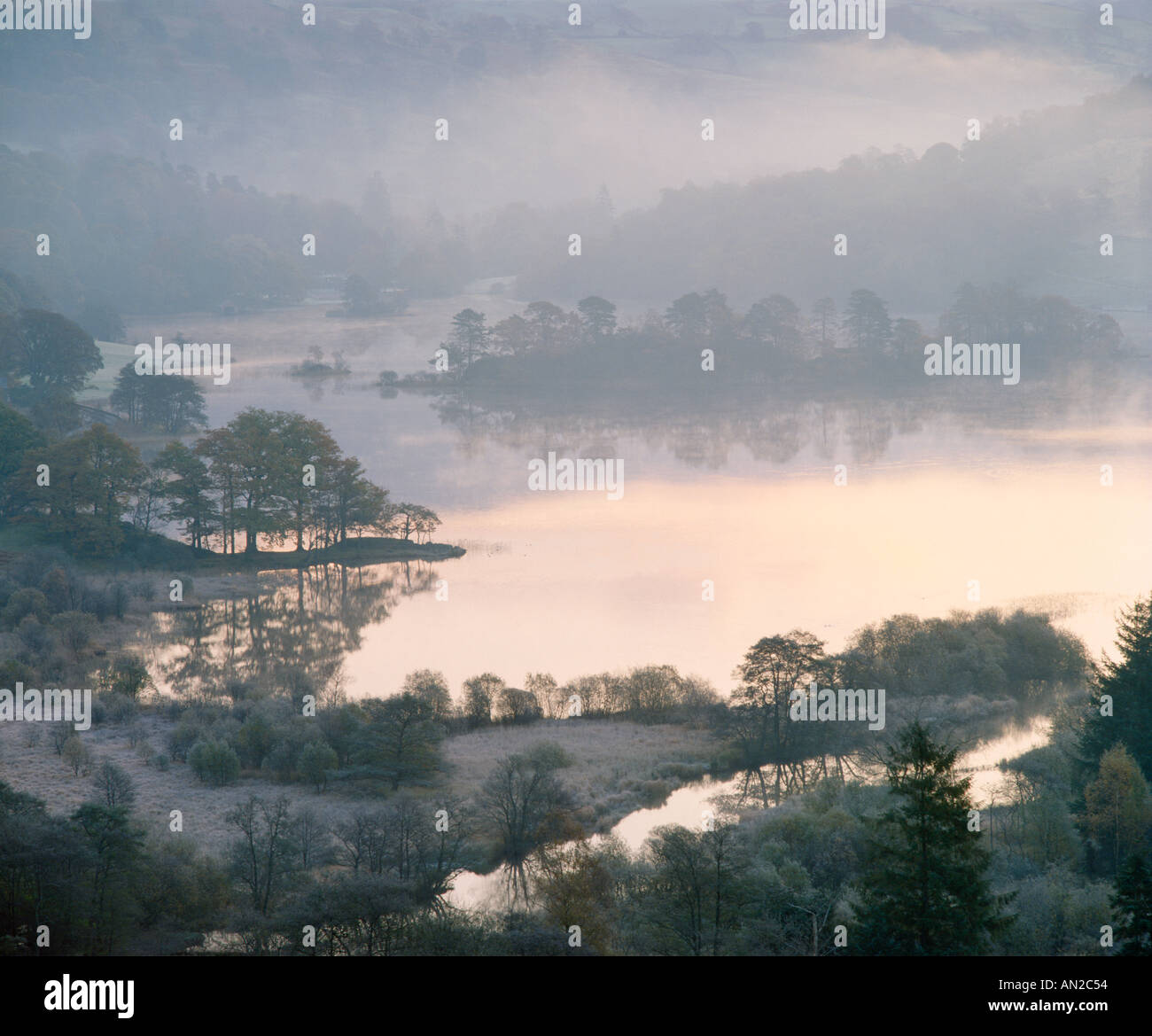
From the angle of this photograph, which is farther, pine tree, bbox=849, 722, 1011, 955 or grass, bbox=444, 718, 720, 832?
grass, bbox=444, 718, 720, 832

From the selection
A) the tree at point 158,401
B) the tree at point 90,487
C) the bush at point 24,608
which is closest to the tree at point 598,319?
the tree at point 158,401

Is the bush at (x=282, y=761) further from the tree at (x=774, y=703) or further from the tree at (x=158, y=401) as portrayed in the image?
the tree at (x=158, y=401)

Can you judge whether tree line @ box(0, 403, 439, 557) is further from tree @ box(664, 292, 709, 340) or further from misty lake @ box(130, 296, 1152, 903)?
tree @ box(664, 292, 709, 340)

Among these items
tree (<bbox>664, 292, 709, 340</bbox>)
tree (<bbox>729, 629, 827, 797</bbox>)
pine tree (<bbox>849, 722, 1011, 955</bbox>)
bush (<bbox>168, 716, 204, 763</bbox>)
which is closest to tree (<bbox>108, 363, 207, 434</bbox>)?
tree (<bbox>664, 292, 709, 340</bbox>)

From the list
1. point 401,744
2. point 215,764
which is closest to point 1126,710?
point 401,744
